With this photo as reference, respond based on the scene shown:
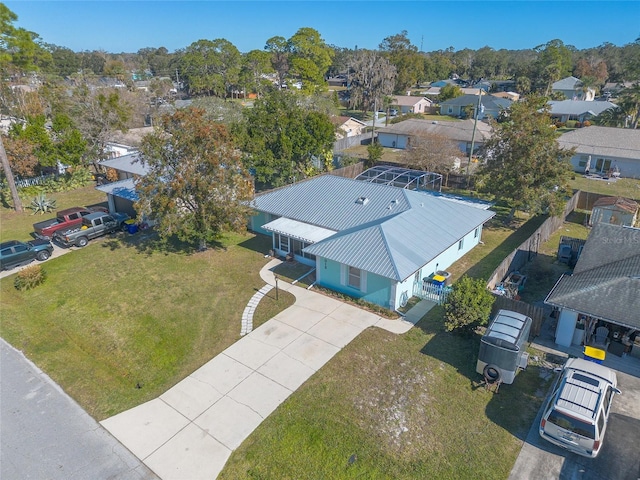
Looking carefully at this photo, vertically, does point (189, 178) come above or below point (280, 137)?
below

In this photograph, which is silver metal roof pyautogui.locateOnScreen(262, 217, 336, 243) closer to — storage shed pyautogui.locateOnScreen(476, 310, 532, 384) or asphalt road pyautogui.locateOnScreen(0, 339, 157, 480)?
storage shed pyautogui.locateOnScreen(476, 310, 532, 384)

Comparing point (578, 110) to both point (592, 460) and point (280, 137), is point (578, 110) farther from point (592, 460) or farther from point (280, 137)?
point (592, 460)

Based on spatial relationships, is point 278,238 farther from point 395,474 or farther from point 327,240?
point 395,474

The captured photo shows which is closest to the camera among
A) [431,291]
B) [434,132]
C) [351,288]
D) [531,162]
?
[431,291]

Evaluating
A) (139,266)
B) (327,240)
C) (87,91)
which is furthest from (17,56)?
(327,240)

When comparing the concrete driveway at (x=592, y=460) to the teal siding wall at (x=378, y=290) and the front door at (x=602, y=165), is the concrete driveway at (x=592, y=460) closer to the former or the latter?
the teal siding wall at (x=378, y=290)

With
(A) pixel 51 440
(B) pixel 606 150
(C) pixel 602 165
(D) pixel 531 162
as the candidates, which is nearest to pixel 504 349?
(A) pixel 51 440
